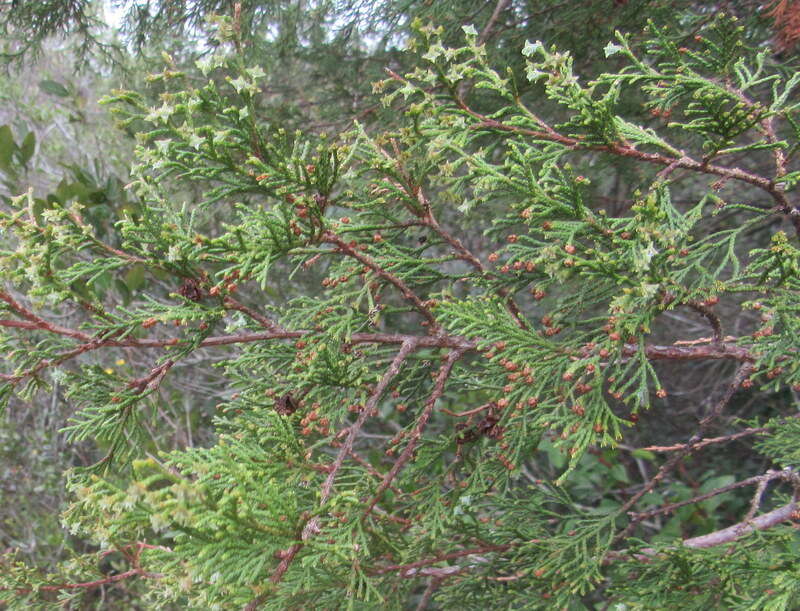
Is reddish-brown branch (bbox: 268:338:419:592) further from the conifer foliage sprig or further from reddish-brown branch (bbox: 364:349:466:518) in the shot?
reddish-brown branch (bbox: 364:349:466:518)

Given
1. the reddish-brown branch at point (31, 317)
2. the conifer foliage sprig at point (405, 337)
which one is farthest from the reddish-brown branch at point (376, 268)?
the reddish-brown branch at point (31, 317)

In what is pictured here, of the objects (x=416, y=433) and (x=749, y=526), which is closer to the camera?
(x=416, y=433)

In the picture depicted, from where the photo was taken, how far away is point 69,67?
28.8 ft

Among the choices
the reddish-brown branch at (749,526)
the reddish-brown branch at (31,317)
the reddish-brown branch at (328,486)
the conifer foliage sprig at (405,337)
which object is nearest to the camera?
the reddish-brown branch at (328,486)

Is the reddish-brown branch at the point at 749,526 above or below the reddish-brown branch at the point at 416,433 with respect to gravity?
below

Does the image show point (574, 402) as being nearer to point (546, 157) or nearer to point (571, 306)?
point (571, 306)

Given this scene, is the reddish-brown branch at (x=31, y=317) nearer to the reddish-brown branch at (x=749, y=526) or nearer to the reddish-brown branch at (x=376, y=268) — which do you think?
the reddish-brown branch at (x=376, y=268)

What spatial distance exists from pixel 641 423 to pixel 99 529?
4018mm

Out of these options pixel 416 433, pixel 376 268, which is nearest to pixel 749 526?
pixel 416 433

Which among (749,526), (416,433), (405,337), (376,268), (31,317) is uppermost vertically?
(31,317)

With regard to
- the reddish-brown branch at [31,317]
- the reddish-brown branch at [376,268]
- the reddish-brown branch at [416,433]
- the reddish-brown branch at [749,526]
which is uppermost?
the reddish-brown branch at [31,317]

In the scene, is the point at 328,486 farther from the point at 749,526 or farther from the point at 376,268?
the point at 749,526

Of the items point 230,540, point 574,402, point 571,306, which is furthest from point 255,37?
point 230,540

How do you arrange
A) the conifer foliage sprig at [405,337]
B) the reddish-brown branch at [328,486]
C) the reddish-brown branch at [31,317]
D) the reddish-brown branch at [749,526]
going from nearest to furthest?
the reddish-brown branch at [328,486]
the conifer foliage sprig at [405,337]
the reddish-brown branch at [31,317]
the reddish-brown branch at [749,526]
